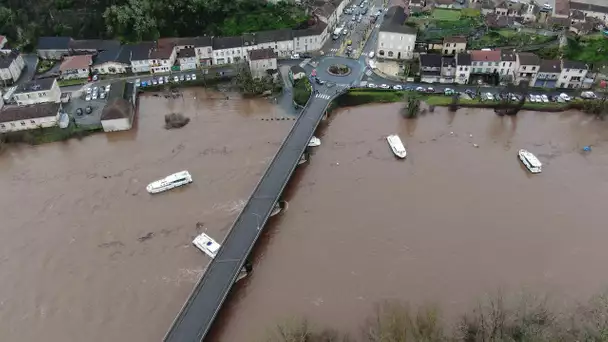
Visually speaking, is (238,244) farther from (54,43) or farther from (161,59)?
(54,43)

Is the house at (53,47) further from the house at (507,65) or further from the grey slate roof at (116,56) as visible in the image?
the house at (507,65)

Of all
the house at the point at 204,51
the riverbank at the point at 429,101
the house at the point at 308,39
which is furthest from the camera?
the house at the point at 308,39

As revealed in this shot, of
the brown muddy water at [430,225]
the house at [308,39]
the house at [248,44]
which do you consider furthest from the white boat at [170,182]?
the house at [308,39]

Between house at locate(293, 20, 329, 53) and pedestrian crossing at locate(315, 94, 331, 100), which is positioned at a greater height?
house at locate(293, 20, 329, 53)

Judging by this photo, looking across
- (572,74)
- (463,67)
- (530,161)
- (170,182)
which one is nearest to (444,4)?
(463,67)

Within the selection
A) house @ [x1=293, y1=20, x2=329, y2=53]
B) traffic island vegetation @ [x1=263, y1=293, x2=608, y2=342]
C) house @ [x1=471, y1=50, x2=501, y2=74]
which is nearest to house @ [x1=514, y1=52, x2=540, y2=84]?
house @ [x1=471, y1=50, x2=501, y2=74]

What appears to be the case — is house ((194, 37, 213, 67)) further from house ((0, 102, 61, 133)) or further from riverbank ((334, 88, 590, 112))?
riverbank ((334, 88, 590, 112))

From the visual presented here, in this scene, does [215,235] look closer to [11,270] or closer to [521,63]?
[11,270]
